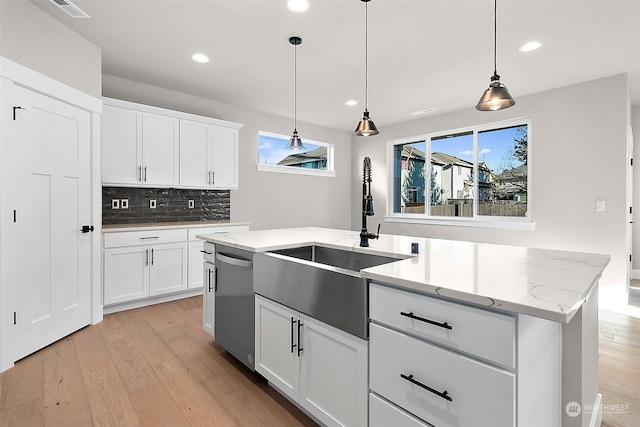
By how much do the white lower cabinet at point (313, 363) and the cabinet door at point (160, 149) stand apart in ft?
8.29

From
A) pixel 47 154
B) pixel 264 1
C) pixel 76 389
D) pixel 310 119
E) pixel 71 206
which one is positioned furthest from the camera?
pixel 310 119

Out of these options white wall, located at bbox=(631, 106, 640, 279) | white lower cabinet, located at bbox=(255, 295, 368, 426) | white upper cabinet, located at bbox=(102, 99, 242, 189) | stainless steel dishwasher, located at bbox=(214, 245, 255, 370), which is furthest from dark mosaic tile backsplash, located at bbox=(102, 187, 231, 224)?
white wall, located at bbox=(631, 106, 640, 279)

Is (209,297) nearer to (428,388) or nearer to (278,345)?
(278,345)

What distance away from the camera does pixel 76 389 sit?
6.68 feet

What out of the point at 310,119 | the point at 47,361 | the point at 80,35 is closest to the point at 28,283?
the point at 47,361

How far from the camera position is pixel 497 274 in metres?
1.26

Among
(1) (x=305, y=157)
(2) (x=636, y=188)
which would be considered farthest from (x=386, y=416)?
(2) (x=636, y=188)

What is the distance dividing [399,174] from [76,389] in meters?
5.43

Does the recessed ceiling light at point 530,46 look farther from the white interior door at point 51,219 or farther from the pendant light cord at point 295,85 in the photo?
the white interior door at point 51,219

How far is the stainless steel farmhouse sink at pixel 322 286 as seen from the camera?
1409mm

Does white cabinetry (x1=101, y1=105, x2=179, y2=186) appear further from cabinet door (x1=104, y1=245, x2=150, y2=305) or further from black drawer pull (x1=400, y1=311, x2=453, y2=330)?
black drawer pull (x1=400, y1=311, x2=453, y2=330)

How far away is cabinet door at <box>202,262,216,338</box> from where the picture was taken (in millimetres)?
2549

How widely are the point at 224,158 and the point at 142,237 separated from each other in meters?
1.48

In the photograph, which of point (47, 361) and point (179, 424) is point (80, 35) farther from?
point (179, 424)
